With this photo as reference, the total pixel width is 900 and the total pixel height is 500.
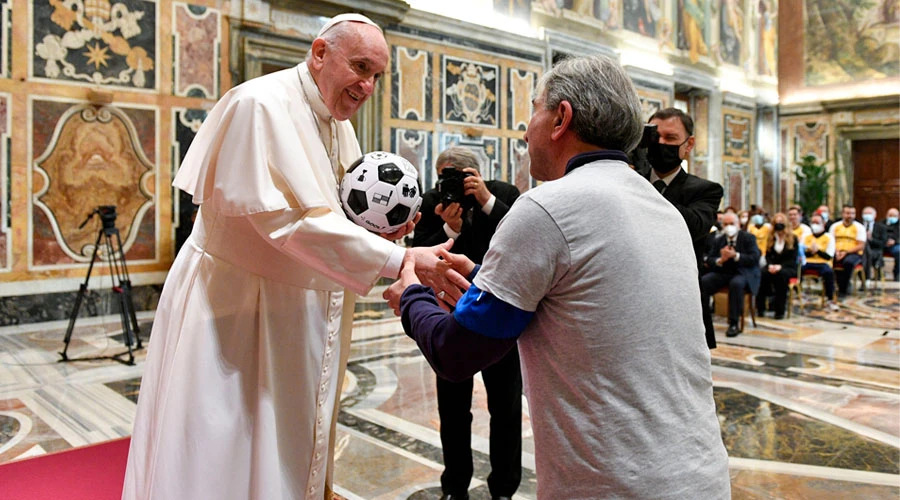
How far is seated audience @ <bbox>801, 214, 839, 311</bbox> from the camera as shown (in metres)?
10.7

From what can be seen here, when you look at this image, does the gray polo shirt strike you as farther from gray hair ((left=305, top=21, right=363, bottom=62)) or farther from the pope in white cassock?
gray hair ((left=305, top=21, right=363, bottom=62))

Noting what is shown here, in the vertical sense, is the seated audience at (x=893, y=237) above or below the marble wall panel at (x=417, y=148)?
below

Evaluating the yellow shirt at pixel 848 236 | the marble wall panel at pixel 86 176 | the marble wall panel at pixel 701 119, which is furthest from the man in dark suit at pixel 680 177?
the marble wall panel at pixel 701 119

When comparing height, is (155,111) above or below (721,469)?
above

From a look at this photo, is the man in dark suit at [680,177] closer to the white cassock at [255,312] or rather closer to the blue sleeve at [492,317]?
the white cassock at [255,312]

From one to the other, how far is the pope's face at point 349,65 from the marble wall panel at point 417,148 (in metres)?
8.57

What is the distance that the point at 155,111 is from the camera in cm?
859

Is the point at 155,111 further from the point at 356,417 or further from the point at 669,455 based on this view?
the point at 669,455

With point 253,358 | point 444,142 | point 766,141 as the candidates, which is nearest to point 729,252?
point 444,142

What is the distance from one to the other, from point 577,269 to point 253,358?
1151 mm

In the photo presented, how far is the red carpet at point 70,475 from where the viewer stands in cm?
320

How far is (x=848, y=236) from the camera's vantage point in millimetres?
11977

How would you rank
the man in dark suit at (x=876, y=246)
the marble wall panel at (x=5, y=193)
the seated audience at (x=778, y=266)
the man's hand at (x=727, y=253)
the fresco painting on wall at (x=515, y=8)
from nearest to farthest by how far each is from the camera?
1. the marble wall panel at (x=5, y=193)
2. the man's hand at (x=727, y=253)
3. the seated audience at (x=778, y=266)
4. the fresco painting on wall at (x=515, y=8)
5. the man in dark suit at (x=876, y=246)

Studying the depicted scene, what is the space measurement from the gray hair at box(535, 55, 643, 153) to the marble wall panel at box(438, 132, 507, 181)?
10274 mm
